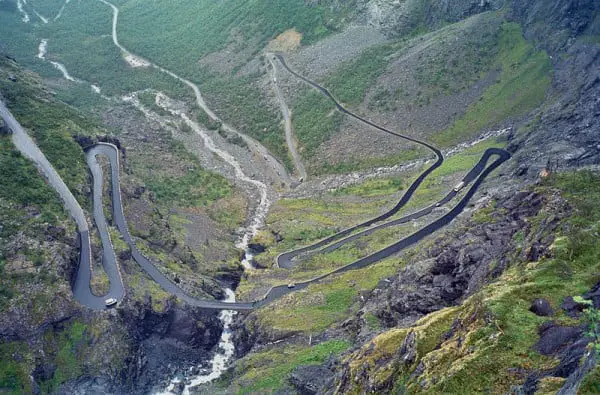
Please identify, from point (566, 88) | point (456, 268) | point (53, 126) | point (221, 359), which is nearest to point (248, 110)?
point (53, 126)

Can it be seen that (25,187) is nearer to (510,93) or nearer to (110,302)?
(110,302)

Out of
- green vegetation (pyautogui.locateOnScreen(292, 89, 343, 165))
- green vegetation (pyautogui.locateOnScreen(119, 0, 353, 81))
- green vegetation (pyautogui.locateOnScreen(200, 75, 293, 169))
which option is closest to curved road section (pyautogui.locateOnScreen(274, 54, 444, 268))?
green vegetation (pyautogui.locateOnScreen(292, 89, 343, 165))

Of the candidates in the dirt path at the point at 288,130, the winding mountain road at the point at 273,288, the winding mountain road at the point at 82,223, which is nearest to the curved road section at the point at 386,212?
the winding mountain road at the point at 273,288

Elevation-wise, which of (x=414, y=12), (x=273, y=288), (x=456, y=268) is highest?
(x=414, y=12)

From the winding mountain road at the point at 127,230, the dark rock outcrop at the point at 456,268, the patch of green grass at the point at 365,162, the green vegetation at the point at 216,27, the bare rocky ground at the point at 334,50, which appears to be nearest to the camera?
the dark rock outcrop at the point at 456,268

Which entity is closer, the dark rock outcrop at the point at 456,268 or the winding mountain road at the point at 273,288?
the dark rock outcrop at the point at 456,268

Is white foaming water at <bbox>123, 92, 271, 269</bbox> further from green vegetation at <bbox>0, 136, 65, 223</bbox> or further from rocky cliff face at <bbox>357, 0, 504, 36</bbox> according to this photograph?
rocky cliff face at <bbox>357, 0, 504, 36</bbox>

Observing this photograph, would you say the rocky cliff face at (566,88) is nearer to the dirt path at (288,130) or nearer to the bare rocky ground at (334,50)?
the bare rocky ground at (334,50)
